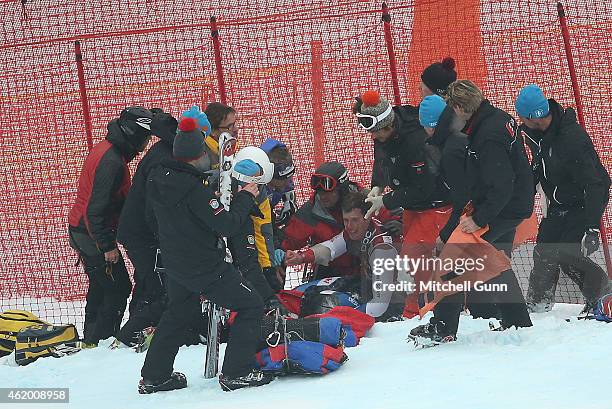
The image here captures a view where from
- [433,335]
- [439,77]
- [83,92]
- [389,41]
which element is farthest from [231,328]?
[389,41]

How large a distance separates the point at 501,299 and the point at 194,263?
2.03 meters

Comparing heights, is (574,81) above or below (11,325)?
above

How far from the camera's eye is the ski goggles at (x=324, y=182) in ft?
26.9

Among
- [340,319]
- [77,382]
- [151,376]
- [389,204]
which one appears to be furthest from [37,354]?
[389,204]

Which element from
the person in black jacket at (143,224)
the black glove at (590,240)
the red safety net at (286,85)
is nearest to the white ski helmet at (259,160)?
the person in black jacket at (143,224)

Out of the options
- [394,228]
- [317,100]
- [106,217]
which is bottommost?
[394,228]

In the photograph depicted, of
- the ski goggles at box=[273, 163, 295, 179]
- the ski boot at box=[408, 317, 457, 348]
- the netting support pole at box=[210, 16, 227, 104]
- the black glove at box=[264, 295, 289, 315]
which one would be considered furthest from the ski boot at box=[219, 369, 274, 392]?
the netting support pole at box=[210, 16, 227, 104]

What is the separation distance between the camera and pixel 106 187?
25.7ft

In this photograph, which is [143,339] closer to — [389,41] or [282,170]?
[282,170]

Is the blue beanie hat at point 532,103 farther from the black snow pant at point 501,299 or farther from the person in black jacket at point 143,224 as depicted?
the person in black jacket at point 143,224

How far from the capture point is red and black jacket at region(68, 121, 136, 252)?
7.82 m

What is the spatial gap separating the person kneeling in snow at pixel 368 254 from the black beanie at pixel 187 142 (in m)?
2.06

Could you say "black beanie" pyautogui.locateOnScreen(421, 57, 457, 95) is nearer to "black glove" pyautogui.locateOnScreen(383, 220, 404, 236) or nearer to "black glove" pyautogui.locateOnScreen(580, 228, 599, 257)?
"black glove" pyautogui.locateOnScreen(383, 220, 404, 236)

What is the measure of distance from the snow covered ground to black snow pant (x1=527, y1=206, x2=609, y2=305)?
90 centimetres
